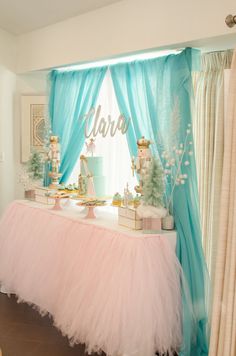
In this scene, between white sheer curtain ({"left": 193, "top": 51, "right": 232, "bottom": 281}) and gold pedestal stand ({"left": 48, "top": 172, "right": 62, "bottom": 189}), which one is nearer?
white sheer curtain ({"left": 193, "top": 51, "right": 232, "bottom": 281})

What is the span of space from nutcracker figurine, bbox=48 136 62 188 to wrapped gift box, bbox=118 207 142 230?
113 cm

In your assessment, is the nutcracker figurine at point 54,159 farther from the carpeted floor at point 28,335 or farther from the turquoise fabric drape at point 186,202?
the turquoise fabric drape at point 186,202

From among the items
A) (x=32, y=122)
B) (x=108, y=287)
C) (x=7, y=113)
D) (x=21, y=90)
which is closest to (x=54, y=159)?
(x=32, y=122)

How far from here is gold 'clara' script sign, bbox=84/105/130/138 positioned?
135 inches

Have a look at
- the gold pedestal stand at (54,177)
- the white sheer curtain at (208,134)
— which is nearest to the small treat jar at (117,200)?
the white sheer curtain at (208,134)

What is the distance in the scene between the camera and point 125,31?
3.27 m

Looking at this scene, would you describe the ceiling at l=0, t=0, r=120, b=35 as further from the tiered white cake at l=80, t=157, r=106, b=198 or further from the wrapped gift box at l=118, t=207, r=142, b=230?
the wrapped gift box at l=118, t=207, r=142, b=230

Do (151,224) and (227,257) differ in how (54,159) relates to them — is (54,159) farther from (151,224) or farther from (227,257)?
(227,257)

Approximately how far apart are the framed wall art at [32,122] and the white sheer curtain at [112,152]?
102 cm

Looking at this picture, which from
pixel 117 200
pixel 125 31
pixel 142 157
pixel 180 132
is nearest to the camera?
pixel 180 132

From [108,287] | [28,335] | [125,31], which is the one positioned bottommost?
[28,335]

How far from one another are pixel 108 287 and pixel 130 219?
456mm

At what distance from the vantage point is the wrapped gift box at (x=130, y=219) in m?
2.92

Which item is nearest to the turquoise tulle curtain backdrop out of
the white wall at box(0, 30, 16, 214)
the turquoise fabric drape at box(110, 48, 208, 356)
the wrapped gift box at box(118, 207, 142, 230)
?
the turquoise fabric drape at box(110, 48, 208, 356)
